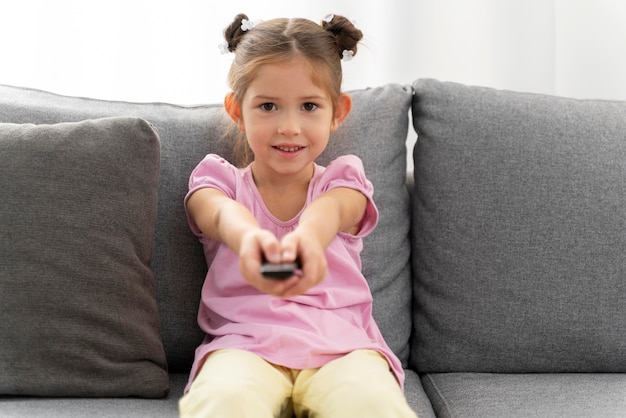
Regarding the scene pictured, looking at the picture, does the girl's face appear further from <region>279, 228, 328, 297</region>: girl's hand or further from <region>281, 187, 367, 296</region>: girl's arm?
<region>279, 228, 328, 297</region>: girl's hand

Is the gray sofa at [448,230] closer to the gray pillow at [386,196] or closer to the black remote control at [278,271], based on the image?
the gray pillow at [386,196]

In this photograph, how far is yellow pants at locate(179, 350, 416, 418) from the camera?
1.33 m

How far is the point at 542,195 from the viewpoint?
1832 mm

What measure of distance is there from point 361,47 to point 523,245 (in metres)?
0.78

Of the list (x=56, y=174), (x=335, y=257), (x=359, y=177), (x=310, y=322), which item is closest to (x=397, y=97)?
(x=359, y=177)

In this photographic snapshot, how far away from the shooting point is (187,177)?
179cm

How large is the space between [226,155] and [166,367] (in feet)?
1.46

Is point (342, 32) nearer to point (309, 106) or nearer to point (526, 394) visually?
point (309, 106)

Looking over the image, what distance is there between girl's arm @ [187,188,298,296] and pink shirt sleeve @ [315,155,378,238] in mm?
202

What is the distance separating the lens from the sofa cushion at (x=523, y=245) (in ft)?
5.95

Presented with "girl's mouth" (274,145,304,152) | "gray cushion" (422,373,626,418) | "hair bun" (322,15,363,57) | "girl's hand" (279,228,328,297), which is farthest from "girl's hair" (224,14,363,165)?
"gray cushion" (422,373,626,418)

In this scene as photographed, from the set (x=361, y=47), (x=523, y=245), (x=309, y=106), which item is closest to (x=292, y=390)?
(x=309, y=106)

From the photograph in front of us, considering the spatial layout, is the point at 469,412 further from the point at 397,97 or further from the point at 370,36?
the point at 370,36

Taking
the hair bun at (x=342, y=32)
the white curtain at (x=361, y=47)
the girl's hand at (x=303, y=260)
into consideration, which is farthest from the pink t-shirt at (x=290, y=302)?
the white curtain at (x=361, y=47)
